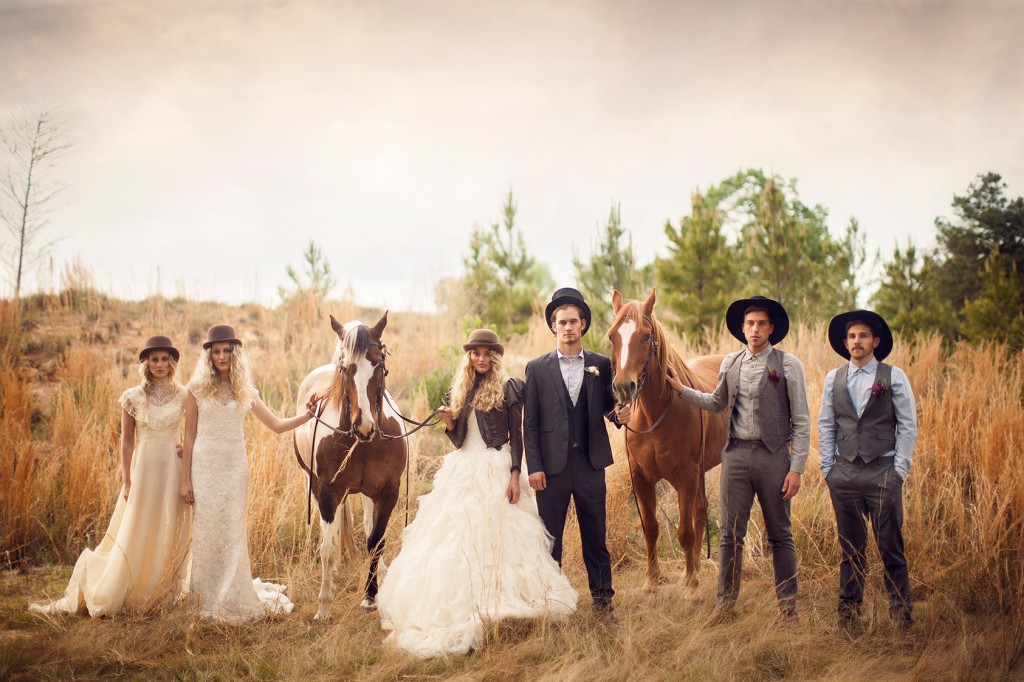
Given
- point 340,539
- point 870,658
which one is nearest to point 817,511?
point 870,658

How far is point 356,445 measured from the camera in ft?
14.3

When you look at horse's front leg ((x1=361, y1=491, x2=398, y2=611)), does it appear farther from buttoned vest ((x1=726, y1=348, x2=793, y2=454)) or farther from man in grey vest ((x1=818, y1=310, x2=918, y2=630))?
man in grey vest ((x1=818, y1=310, x2=918, y2=630))

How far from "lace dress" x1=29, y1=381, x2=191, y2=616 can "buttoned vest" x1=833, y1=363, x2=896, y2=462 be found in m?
4.60

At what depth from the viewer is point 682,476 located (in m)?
4.59

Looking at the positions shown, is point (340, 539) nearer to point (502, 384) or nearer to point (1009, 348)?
point (502, 384)

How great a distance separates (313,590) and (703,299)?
39.4 feet

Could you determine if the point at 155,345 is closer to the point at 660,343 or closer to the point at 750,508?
the point at 660,343

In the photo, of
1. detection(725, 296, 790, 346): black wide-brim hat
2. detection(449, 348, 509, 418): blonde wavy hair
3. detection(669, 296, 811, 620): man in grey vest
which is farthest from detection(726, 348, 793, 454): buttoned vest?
detection(449, 348, 509, 418): blonde wavy hair

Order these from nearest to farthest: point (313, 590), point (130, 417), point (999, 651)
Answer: point (999, 651) → point (130, 417) → point (313, 590)

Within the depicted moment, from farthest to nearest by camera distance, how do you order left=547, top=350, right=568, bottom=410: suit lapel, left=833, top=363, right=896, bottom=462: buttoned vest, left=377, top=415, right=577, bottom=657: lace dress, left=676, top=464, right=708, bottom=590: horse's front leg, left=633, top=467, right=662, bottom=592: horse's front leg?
1. left=633, top=467, right=662, bottom=592: horse's front leg
2. left=676, top=464, right=708, bottom=590: horse's front leg
3. left=547, top=350, right=568, bottom=410: suit lapel
4. left=833, top=363, right=896, bottom=462: buttoned vest
5. left=377, top=415, right=577, bottom=657: lace dress

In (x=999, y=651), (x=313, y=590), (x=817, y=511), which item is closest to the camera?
(x=999, y=651)

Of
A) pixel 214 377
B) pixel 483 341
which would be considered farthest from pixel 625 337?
pixel 214 377

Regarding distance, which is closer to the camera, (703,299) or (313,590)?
(313,590)

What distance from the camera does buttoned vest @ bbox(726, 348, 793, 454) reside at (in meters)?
3.81
